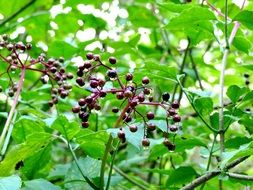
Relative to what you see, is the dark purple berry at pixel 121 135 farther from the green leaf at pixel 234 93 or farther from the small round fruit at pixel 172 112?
the green leaf at pixel 234 93

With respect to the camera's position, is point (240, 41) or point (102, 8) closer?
point (240, 41)

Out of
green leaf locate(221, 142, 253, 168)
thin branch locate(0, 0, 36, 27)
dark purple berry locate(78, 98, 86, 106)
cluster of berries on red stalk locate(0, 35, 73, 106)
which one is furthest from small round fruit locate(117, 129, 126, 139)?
thin branch locate(0, 0, 36, 27)

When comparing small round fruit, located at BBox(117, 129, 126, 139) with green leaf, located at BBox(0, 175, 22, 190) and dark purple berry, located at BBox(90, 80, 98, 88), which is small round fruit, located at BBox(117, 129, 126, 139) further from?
green leaf, located at BBox(0, 175, 22, 190)

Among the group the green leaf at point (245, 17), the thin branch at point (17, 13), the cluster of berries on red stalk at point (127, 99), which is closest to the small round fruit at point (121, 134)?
the cluster of berries on red stalk at point (127, 99)

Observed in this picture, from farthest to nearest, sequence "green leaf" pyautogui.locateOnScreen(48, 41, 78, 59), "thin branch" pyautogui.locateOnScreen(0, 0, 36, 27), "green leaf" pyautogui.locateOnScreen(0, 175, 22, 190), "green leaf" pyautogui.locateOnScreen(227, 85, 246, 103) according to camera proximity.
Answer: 1. "thin branch" pyautogui.locateOnScreen(0, 0, 36, 27)
2. "green leaf" pyautogui.locateOnScreen(48, 41, 78, 59)
3. "green leaf" pyautogui.locateOnScreen(227, 85, 246, 103)
4. "green leaf" pyautogui.locateOnScreen(0, 175, 22, 190)

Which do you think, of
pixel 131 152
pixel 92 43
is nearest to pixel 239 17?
pixel 92 43

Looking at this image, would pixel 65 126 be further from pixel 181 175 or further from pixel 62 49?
pixel 62 49

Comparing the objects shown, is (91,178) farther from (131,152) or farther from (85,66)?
A: (131,152)

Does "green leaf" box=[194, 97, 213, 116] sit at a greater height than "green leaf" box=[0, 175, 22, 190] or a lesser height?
greater
